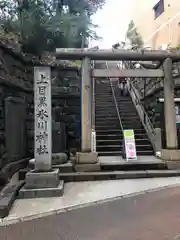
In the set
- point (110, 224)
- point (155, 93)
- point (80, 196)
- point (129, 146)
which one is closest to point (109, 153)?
point (129, 146)

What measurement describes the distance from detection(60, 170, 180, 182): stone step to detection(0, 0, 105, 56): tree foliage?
25.4ft

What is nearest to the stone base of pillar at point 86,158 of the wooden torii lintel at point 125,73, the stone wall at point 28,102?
the stone wall at point 28,102

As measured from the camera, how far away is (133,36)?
28.2 m

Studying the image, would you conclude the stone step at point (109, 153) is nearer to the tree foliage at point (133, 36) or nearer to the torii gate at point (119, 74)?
the torii gate at point (119, 74)

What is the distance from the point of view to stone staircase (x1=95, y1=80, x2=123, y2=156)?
11.9 m

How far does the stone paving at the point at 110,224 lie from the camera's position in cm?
448

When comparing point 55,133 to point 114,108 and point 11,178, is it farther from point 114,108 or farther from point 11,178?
point 114,108

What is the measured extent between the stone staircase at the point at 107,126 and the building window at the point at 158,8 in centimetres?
1172

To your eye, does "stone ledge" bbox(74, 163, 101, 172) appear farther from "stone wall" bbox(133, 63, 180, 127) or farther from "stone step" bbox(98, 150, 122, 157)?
"stone wall" bbox(133, 63, 180, 127)

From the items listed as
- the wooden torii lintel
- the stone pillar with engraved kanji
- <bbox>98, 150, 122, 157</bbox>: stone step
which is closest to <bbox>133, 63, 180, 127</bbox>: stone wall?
the wooden torii lintel

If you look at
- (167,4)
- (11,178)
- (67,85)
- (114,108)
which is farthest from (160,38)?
(11,178)

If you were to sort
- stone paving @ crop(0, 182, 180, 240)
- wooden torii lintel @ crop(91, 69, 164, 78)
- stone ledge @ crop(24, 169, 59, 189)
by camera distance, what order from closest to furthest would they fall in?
stone paving @ crop(0, 182, 180, 240), stone ledge @ crop(24, 169, 59, 189), wooden torii lintel @ crop(91, 69, 164, 78)

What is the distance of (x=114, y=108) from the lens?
48.7 feet

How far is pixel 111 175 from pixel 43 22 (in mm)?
9293
